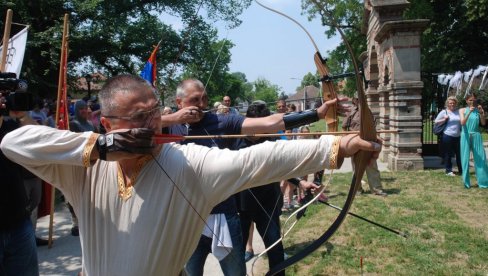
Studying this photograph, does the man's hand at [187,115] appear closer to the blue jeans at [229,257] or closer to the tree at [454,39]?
the blue jeans at [229,257]

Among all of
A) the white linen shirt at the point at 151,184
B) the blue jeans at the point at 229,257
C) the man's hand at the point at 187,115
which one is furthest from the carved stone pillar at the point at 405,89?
the white linen shirt at the point at 151,184

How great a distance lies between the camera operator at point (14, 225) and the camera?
2.64 metres

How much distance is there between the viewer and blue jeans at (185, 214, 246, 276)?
3.06m

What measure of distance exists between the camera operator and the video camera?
31 cm

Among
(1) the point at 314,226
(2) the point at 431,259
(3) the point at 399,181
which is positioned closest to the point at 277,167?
(2) the point at 431,259

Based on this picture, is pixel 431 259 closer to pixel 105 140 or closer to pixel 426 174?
pixel 105 140

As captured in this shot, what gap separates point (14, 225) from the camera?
2.68m

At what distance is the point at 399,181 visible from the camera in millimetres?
9141

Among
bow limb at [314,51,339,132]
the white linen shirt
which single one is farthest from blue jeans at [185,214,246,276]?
the white linen shirt

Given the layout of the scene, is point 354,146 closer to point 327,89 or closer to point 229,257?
point 327,89

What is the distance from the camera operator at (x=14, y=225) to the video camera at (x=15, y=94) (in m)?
0.31

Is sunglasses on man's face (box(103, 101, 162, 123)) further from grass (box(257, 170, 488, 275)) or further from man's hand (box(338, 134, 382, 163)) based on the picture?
grass (box(257, 170, 488, 275))

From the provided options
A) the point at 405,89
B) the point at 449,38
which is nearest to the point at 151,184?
the point at 405,89

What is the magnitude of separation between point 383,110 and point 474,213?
617cm
